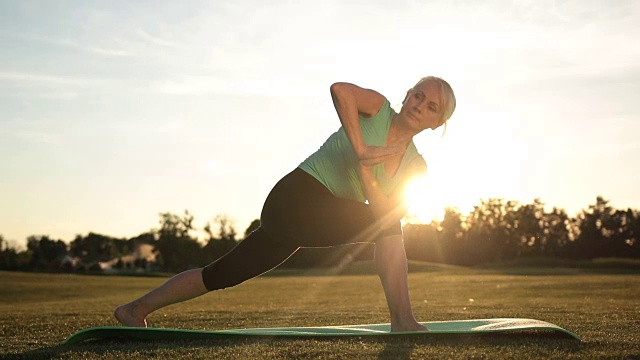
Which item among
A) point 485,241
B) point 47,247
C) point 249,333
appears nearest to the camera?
point 249,333

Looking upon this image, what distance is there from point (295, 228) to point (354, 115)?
75cm

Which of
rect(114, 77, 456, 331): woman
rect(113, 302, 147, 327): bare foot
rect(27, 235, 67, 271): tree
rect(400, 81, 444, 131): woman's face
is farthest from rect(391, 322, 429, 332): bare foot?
rect(27, 235, 67, 271): tree

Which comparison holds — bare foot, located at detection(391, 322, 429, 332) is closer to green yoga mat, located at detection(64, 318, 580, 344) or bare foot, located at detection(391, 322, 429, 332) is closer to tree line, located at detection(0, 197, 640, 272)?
green yoga mat, located at detection(64, 318, 580, 344)

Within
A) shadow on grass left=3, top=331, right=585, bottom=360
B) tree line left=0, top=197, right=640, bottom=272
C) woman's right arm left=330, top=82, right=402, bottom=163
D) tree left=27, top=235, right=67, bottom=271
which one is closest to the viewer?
shadow on grass left=3, top=331, right=585, bottom=360

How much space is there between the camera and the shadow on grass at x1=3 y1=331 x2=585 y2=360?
355 cm

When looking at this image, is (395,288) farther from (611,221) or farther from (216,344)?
(611,221)

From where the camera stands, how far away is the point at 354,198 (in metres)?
4.22

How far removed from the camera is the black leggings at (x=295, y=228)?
13.6 ft

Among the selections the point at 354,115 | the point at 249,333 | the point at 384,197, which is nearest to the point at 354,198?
the point at 384,197

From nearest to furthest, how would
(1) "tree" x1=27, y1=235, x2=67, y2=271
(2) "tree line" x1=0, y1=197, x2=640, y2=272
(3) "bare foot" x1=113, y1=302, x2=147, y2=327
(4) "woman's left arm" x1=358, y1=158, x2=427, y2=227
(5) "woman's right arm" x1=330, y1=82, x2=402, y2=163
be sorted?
(5) "woman's right arm" x1=330, y1=82, x2=402, y2=163
(4) "woman's left arm" x1=358, y1=158, x2=427, y2=227
(3) "bare foot" x1=113, y1=302, x2=147, y2=327
(2) "tree line" x1=0, y1=197, x2=640, y2=272
(1) "tree" x1=27, y1=235, x2=67, y2=271

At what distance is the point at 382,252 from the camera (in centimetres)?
433

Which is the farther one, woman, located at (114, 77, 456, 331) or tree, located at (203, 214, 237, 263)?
tree, located at (203, 214, 237, 263)

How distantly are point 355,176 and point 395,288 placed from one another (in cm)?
70

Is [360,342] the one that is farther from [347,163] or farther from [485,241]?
[485,241]
